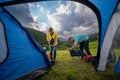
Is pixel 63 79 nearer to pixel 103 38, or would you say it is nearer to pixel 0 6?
pixel 103 38

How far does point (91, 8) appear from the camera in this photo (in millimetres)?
5223

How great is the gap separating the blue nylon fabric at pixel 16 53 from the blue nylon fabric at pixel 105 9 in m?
1.85

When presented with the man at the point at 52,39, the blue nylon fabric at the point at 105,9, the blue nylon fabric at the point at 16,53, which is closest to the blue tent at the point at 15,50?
the blue nylon fabric at the point at 16,53

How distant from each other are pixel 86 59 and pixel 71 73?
168 centimetres

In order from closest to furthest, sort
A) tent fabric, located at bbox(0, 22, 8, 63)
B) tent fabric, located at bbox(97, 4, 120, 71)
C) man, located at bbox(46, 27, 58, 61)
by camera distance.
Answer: tent fabric, located at bbox(0, 22, 8, 63) < tent fabric, located at bbox(97, 4, 120, 71) < man, located at bbox(46, 27, 58, 61)

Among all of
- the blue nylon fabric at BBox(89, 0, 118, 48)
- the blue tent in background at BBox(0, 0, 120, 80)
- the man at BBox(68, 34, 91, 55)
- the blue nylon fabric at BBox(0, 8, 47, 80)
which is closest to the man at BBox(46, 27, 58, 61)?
the man at BBox(68, 34, 91, 55)

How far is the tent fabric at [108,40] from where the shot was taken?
16.7ft

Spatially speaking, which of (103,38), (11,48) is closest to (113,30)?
(103,38)

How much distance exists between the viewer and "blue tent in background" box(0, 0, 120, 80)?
4594mm

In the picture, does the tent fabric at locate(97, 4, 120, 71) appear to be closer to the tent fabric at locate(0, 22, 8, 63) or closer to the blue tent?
the blue tent

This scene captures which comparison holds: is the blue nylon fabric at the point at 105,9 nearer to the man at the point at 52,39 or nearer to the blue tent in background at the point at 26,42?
the blue tent in background at the point at 26,42

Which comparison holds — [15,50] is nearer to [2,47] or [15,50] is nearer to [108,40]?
[2,47]

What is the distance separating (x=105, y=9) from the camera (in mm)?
5070

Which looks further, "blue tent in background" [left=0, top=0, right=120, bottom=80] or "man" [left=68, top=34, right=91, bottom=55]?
"man" [left=68, top=34, right=91, bottom=55]
